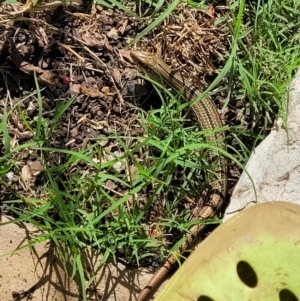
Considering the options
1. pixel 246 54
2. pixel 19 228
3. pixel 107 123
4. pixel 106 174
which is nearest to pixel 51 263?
pixel 19 228

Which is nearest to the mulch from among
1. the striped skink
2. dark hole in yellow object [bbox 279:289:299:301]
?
the striped skink

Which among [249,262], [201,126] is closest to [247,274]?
[249,262]

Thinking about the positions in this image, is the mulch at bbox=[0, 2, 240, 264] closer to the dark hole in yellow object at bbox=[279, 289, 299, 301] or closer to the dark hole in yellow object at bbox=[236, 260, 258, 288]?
the dark hole in yellow object at bbox=[236, 260, 258, 288]

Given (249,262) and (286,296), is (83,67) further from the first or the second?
(286,296)

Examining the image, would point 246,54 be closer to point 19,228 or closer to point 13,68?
point 13,68

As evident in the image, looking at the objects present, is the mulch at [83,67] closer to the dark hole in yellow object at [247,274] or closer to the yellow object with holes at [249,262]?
the yellow object with holes at [249,262]

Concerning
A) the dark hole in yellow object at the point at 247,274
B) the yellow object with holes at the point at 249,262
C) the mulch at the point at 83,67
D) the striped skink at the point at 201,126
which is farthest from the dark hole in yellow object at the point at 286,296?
the mulch at the point at 83,67
